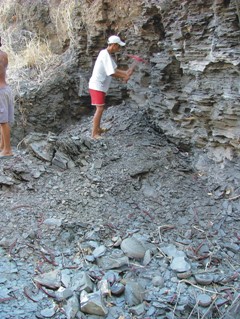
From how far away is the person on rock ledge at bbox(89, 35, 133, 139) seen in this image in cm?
512

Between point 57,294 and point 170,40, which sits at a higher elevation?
point 170,40

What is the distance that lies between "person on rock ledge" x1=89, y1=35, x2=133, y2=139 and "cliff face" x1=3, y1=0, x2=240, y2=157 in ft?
1.68

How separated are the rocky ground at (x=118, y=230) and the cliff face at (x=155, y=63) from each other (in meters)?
0.39

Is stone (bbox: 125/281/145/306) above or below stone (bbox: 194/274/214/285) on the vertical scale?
above

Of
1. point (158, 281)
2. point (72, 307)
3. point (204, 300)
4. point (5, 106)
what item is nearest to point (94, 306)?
point (72, 307)

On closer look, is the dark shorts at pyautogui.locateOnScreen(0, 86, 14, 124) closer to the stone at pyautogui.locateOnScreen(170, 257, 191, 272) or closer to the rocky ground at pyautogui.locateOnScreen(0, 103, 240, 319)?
the rocky ground at pyautogui.locateOnScreen(0, 103, 240, 319)

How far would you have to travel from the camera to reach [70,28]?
22.9 feet

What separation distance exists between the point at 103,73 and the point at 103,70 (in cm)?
4

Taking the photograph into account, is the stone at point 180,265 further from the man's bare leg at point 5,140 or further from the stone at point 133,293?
the man's bare leg at point 5,140

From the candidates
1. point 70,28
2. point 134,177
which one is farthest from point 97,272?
point 70,28

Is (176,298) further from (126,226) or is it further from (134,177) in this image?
(134,177)

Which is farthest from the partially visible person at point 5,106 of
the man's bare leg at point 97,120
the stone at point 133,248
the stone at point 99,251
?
the stone at point 133,248

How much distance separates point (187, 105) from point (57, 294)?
286 cm

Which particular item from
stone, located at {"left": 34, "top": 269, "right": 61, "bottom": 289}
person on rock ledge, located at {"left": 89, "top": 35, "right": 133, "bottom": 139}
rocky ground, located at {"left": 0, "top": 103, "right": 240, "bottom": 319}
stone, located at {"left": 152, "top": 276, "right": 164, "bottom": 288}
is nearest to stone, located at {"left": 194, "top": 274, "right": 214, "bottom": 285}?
rocky ground, located at {"left": 0, "top": 103, "right": 240, "bottom": 319}
